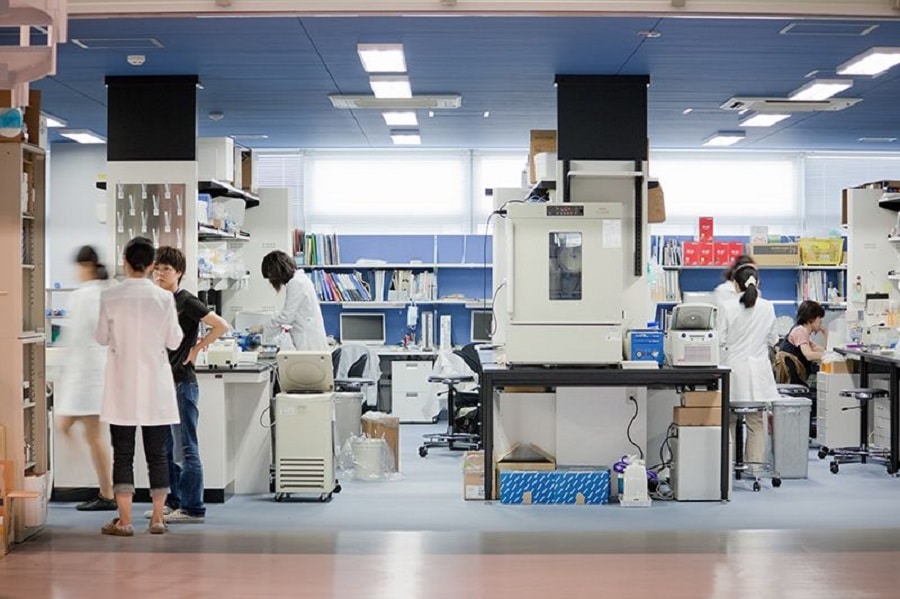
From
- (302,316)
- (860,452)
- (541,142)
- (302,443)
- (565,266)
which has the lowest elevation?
(860,452)

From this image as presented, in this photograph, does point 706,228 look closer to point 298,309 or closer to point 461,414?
point 461,414

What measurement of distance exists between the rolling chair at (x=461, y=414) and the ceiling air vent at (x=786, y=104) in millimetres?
2975

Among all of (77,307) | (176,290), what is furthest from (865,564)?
(77,307)

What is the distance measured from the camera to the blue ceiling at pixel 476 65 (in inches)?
239

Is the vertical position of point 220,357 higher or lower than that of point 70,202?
lower

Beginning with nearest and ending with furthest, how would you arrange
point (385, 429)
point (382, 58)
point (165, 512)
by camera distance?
point (165, 512) < point (382, 58) < point (385, 429)

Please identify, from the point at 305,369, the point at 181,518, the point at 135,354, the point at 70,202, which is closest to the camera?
the point at 135,354

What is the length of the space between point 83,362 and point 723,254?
7243 millimetres

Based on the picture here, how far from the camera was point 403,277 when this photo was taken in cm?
1139

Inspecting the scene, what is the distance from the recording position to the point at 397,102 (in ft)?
27.5

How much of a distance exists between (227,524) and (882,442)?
5318 millimetres

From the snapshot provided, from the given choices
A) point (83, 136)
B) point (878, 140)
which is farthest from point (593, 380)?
point (83, 136)

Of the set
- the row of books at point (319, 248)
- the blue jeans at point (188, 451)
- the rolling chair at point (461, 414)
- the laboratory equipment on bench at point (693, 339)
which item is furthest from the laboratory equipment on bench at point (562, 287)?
the row of books at point (319, 248)

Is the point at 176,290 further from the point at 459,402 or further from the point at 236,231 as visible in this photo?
the point at 459,402
